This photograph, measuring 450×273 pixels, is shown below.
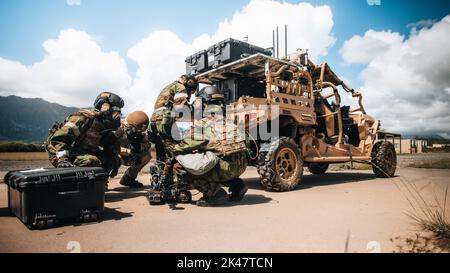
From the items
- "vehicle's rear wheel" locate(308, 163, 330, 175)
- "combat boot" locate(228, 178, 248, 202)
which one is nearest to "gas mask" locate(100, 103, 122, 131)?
"combat boot" locate(228, 178, 248, 202)

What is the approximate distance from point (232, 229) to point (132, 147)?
351cm

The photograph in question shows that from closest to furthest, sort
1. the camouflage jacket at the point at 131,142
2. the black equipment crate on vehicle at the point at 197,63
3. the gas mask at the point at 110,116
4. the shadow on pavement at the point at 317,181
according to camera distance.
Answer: the gas mask at the point at 110,116, the camouflage jacket at the point at 131,142, the shadow on pavement at the point at 317,181, the black equipment crate on vehicle at the point at 197,63

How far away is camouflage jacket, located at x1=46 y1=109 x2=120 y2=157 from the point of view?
12.9 ft

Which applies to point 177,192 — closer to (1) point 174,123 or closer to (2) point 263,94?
(1) point 174,123

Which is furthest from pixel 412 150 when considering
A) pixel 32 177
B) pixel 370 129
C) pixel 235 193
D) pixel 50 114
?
pixel 50 114

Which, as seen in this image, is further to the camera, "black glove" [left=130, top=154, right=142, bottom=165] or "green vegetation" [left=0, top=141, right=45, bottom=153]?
"green vegetation" [left=0, top=141, right=45, bottom=153]

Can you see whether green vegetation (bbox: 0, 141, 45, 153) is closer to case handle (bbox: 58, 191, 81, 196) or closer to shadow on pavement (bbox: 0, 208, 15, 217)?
shadow on pavement (bbox: 0, 208, 15, 217)

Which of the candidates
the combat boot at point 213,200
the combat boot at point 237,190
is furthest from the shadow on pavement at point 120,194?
the combat boot at point 237,190

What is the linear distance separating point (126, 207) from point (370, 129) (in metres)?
6.52

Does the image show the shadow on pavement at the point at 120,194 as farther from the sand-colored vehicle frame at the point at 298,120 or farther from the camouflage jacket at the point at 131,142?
the sand-colored vehicle frame at the point at 298,120

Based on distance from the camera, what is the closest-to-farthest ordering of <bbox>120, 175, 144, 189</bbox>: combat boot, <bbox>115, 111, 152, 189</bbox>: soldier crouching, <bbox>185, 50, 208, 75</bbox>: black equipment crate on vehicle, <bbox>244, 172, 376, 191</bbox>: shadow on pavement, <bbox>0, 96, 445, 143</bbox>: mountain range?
<bbox>115, 111, 152, 189</bbox>: soldier crouching → <bbox>120, 175, 144, 189</bbox>: combat boot → <bbox>244, 172, 376, 191</bbox>: shadow on pavement → <bbox>185, 50, 208, 75</bbox>: black equipment crate on vehicle → <bbox>0, 96, 445, 143</bbox>: mountain range

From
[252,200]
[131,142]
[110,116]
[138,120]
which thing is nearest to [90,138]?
[110,116]

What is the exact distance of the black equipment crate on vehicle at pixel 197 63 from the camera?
21.7ft

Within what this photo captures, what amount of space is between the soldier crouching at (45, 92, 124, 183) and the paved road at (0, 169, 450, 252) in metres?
0.83
